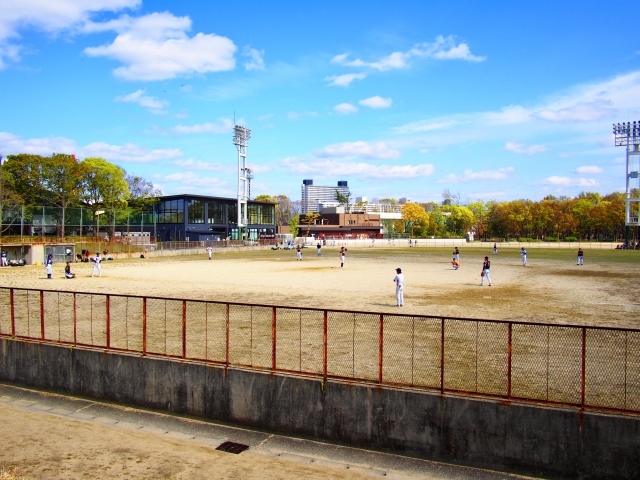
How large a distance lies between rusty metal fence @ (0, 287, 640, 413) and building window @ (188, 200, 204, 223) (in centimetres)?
7360

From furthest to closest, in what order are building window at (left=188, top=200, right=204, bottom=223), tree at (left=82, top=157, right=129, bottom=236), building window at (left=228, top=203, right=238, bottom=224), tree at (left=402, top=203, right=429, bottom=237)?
tree at (left=402, top=203, right=429, bottom=237) < building window at (left=228, top=203, right=238, bottom=224) < building window at (left=188, top=200, right=204, bottom=223) < tree at (left=82, top=157, right=129, bottom=236)

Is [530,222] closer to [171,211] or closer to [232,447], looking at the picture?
[171,211]

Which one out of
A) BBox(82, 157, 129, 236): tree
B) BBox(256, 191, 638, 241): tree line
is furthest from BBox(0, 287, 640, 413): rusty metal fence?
BBox(256, 191, 638, 241): tree line

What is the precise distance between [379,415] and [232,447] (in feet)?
10.9

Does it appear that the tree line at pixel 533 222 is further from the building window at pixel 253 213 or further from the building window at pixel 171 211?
the building window at pixel 171 211

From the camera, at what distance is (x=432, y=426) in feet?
34.4

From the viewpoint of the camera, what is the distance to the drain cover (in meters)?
10.9

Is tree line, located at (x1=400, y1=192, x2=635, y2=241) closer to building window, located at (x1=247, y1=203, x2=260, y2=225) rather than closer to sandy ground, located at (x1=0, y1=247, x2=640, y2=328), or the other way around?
building window, located at (x1=247, y1=203, x2=260, y2=225)

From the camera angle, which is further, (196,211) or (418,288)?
(196,211)

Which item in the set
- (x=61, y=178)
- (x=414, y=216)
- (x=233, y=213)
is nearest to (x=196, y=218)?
(x=233, y=213)

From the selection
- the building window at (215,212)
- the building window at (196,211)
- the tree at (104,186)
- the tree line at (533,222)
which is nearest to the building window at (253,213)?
the building window at (215,212)

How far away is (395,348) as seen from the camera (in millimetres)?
14391

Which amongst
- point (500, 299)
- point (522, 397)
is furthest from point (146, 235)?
point (522, 397)

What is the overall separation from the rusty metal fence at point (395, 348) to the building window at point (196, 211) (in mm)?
73600
